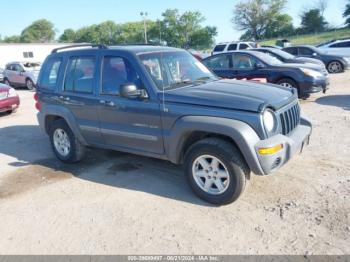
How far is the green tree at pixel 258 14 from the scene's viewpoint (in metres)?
91.5

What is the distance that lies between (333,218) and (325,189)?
71 cm

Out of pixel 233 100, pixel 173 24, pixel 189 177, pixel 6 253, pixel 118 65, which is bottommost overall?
pixel 6 253

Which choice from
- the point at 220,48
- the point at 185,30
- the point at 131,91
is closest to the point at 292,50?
the point at 220,48

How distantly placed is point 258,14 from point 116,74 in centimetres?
9582

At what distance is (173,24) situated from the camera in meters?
90.4

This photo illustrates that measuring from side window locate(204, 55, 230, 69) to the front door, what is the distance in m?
6.58

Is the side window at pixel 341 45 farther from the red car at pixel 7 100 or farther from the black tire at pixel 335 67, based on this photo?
the red car at pixel 7 100

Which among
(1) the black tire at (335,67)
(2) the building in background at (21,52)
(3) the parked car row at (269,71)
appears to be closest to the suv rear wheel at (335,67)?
(1) the black tire at (335,67)

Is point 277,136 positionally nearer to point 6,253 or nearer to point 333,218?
point 333,218

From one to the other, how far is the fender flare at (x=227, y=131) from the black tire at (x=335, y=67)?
1612 cm

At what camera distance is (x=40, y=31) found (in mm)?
121125

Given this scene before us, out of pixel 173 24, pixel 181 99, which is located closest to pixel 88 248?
pixel 181 99

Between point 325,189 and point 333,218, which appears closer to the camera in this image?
point 333,218

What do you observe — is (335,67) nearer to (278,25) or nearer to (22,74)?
(22,74)
